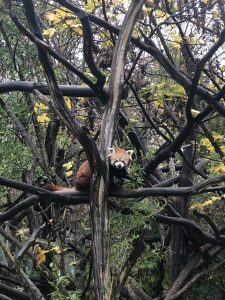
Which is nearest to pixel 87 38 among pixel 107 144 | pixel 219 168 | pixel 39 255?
pixel 107 144

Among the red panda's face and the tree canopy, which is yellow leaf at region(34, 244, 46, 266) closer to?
the tree canopy

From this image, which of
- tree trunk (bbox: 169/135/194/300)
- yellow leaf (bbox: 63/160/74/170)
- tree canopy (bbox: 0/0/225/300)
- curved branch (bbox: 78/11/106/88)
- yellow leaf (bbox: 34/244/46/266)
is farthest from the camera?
yellow leaf (bbox: 63/160/74/170)

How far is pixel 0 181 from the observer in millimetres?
3033

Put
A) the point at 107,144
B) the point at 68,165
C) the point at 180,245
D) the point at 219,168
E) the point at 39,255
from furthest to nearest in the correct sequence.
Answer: the point at 68,165 → the point at 180,245 → the point at 219,168 → the point at 39,255 → the point at 107,144

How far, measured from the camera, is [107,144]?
315cm

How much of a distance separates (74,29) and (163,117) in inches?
71.4

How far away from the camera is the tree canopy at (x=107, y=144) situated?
9.98 ft

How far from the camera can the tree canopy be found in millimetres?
3041

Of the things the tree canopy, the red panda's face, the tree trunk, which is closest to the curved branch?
the tree canopy

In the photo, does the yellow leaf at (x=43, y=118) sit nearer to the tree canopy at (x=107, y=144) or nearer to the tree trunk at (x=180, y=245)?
Result: the tree canopy at (x=107, y=144)

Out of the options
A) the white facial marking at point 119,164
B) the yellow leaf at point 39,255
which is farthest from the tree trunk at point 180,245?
the yellow leaf at point 39,255

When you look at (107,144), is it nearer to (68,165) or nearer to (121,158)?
(121,158)

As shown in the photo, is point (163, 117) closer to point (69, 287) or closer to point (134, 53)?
point (134, 53)

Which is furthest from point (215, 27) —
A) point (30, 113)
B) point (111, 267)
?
point (111, 267)
